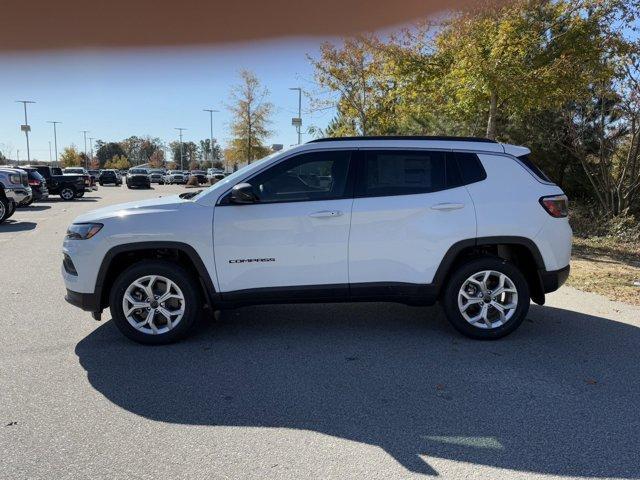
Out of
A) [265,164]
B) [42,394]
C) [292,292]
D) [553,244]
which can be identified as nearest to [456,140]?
[553,244]

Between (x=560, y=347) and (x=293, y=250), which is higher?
(x=293, y=250)

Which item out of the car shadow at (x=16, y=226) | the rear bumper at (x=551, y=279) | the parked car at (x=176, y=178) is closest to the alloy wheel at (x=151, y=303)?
the rear bumper at (x=551, y=279)

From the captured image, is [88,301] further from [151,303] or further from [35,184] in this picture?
[35,184]

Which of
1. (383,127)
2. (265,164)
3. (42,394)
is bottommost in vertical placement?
(42,394)

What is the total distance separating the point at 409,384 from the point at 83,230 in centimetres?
318

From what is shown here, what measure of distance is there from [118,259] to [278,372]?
188 centimetres

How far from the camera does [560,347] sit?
4746 millimetres

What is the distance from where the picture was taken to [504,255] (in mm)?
5207

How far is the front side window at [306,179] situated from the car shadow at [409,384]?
4.55ft

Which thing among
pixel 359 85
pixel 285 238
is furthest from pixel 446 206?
pixel 359 85

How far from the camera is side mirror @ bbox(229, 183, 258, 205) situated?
4.53 meters

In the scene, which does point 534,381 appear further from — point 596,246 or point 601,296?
point 596,246

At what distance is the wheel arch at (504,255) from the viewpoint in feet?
15.6

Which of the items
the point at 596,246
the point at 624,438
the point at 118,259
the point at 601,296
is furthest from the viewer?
the point at 596,246
